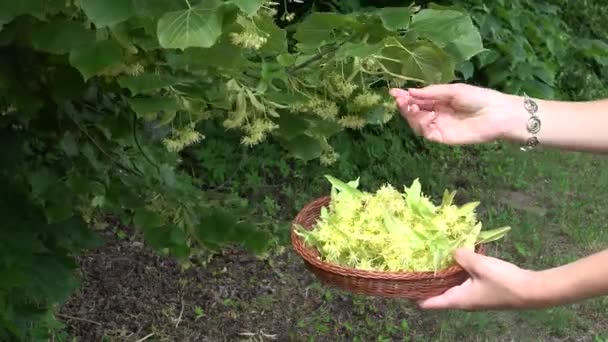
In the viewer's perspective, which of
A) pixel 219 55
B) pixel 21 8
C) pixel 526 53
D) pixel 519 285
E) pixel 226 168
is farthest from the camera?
pixel 526 53

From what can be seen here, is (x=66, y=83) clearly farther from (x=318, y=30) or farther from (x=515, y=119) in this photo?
(x=515, y=119)

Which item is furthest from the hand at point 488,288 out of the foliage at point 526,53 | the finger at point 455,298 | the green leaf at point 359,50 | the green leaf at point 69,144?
the foliage at point 526,53

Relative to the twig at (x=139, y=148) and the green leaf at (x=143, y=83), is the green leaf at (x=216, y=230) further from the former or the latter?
the green leaf at (x=143, y=83)

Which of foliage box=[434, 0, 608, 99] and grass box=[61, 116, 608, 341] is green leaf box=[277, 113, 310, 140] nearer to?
grass box=[61, 116, 608, 341]

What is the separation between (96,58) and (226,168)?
3.45 metres

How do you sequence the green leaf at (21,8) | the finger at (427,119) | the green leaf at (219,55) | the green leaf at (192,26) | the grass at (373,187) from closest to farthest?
the green leaf at (192,26) < the green leaf at (21,8) < the green leaf at (219,55) < the finger at (427,119) < the grass at (373,187)

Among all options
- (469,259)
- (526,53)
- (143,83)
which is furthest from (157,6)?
(526,53)

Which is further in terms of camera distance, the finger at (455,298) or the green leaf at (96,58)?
the finger at (455,298)

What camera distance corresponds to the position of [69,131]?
91.1 inches

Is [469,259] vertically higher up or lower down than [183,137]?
lower down

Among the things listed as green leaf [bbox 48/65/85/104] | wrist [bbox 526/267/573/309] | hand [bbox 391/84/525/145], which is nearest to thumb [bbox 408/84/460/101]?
→ hand [bbox 391/84/525/145]

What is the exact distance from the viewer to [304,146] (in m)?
2.13

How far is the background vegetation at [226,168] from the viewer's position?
5.77ft

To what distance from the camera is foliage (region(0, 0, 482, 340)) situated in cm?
161
